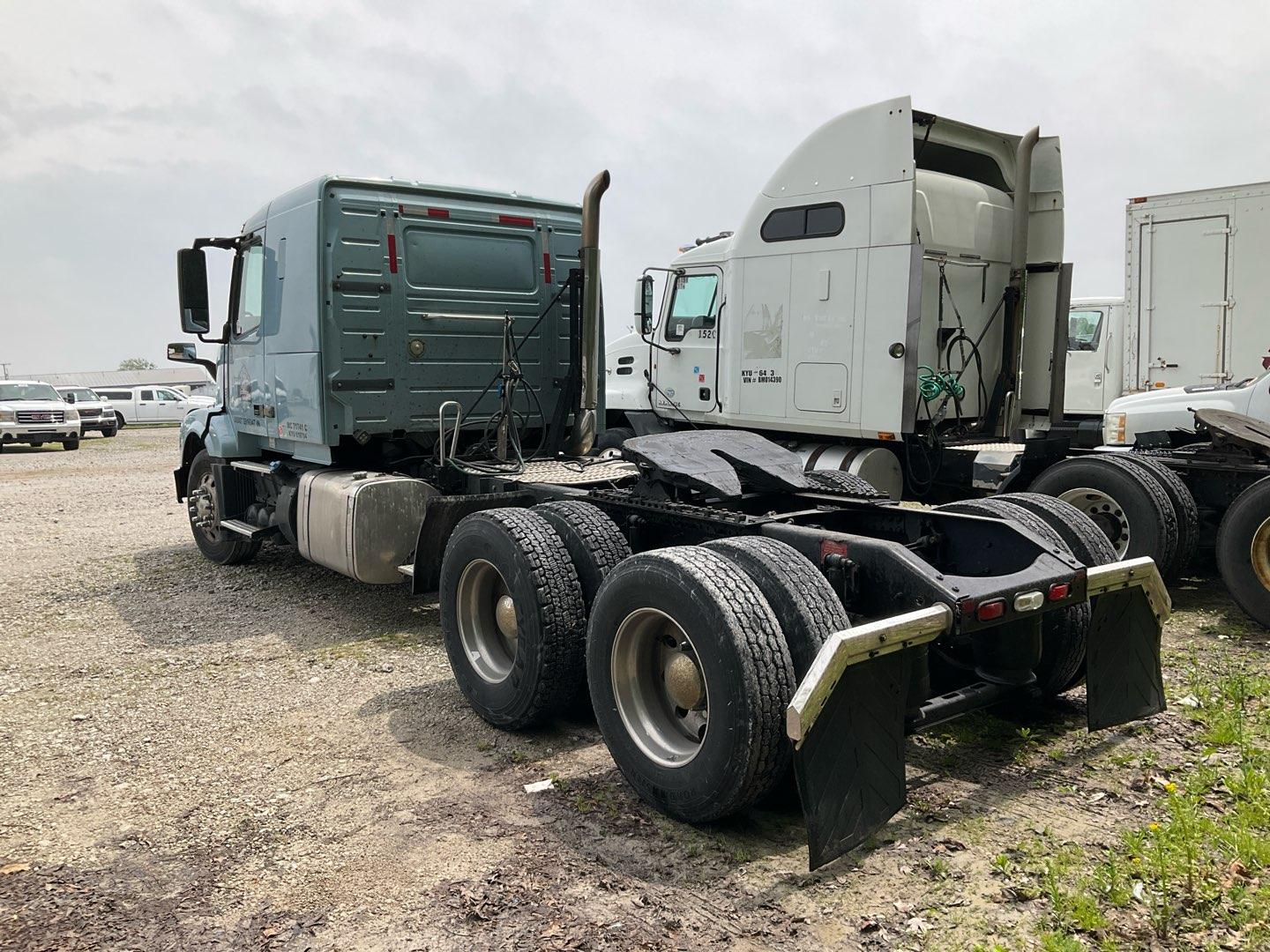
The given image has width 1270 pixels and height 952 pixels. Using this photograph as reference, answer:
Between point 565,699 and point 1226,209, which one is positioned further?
point 1226,209

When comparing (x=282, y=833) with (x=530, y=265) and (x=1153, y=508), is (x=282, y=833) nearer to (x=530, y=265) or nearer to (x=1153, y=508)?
(x=530, y=265)

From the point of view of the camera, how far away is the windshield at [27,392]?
25.3m

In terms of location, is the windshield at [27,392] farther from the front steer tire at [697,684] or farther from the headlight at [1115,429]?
the front steer tire at [697,684]

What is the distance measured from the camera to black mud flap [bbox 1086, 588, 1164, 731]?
4.10 meters

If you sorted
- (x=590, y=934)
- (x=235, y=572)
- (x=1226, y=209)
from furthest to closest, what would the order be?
1. (x=1226, y=209)
2. (x=235, y=572)
3. (x=590, y=934)

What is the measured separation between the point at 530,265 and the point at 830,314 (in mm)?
2719

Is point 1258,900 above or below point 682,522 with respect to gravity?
below

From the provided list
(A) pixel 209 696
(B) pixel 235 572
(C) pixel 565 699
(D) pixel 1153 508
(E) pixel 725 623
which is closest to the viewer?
(E) pixel 725 623

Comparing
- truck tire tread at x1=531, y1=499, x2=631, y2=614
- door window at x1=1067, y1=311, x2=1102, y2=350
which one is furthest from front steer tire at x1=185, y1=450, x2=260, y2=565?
door window at x1=1067, y1=311, x2=1102, y2=350

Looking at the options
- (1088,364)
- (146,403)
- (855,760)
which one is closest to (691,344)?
(1088,364)

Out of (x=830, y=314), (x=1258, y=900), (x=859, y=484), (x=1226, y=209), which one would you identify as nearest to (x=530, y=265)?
(x=830, y=314)

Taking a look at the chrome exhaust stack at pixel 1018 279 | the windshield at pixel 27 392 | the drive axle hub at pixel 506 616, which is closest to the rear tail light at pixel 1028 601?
the drive axle hub at pixel 506 616

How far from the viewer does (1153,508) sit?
22.0ft

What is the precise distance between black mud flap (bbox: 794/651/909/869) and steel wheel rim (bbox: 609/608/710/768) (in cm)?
63
